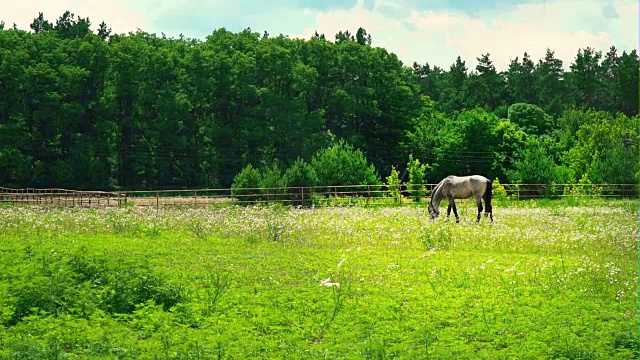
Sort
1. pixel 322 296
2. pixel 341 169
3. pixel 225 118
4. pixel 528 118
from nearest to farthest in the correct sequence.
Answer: pixel 322 296 < pixel 341 169 < pixel 225 118 < pixel 528 118

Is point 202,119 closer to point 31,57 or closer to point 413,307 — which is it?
point 31,57

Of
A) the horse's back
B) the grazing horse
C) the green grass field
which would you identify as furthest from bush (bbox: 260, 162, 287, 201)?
the green grass field

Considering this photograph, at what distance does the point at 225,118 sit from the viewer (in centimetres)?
7519

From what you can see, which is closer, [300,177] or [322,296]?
[322,296]

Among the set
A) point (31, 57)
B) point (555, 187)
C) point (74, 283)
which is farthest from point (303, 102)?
point (74, 283)

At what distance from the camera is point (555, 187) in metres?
47.6

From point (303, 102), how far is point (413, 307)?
2498 inches

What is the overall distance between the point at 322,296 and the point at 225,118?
2514 inches

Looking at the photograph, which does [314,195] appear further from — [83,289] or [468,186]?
[83,289]

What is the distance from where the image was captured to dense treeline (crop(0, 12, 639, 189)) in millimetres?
65062

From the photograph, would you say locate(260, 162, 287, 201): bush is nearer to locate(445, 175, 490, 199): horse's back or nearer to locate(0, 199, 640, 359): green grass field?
locate(445, 175, 490, 199): horse's back

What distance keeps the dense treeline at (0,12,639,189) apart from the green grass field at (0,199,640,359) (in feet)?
131

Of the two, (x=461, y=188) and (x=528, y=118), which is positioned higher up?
(x=528, y=118)

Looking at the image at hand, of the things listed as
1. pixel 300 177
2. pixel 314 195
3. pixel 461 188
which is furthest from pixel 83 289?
pixel 300 177
